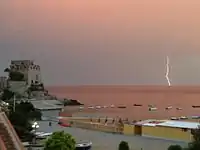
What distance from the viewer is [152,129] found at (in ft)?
94.4

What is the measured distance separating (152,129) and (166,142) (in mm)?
3371

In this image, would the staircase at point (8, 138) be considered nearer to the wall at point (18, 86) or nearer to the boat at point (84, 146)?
the boat at point (84, 146)

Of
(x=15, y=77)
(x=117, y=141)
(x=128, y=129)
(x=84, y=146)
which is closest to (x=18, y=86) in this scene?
(x=15, y=77)

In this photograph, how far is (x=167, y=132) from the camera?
2748cm

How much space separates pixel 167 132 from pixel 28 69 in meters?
72.0

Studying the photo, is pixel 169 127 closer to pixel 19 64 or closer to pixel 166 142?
pixel 166 142

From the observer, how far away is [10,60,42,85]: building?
95.9 metres

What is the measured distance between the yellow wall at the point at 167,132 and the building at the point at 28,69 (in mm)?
68306

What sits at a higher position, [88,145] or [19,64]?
[19,64]

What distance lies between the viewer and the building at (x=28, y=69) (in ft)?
315

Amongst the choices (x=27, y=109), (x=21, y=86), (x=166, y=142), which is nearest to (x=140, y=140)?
(x=166, y=142)

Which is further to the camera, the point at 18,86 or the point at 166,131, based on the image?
the point at 18,86

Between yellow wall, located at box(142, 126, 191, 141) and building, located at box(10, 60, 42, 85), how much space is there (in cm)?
6831

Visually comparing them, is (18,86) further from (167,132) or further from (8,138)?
(8,138)
